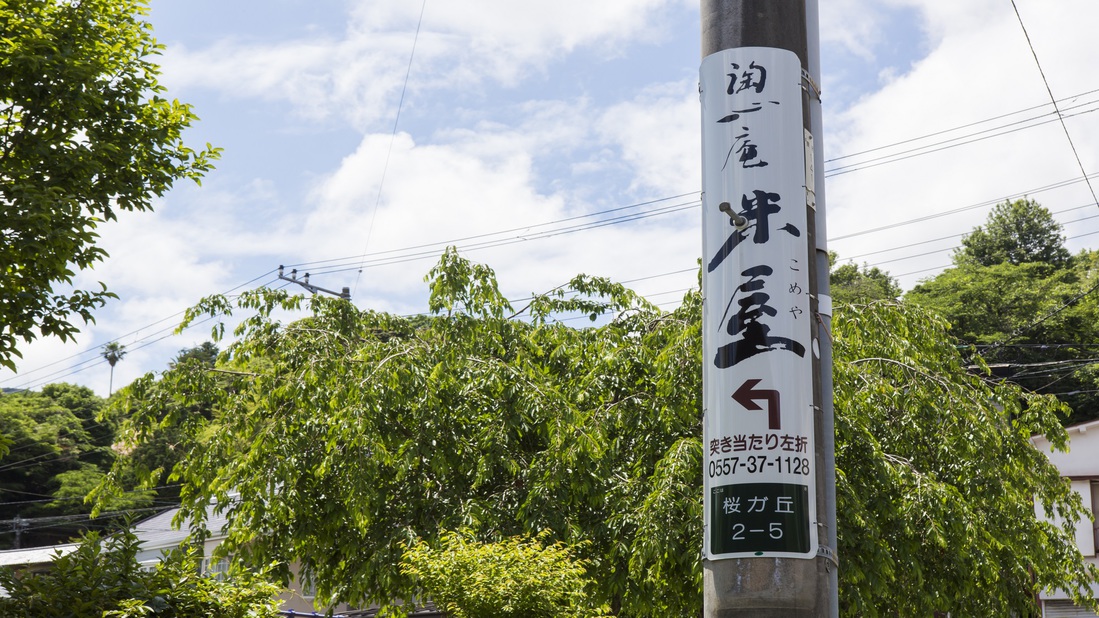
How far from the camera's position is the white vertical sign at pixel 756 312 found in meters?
4.89

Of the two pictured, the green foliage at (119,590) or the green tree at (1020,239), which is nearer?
the green foliage at (119,590)

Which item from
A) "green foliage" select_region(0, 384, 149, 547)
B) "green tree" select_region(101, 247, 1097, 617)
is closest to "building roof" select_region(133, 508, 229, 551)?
"green foliage" select_region(0, 384, 149, 547)

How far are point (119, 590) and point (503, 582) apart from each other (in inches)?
125

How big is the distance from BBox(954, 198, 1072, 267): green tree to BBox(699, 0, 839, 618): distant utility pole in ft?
175

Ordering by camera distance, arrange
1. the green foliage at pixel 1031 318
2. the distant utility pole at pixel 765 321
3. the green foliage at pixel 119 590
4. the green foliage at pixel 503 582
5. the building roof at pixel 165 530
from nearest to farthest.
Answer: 1. the distant utility pole at pixel 765 321
2. the green foliage at pixel 119 590
3. the green foliage at pixel 503 582
4. the building roof at pixel 165 530
5. the green foliage at pixel 1031 318

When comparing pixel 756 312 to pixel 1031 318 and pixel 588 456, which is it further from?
pixel 1031 318

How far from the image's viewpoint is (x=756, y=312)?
16.9 ft

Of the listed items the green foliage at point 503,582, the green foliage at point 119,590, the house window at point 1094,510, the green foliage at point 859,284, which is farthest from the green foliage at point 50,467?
the green foliage at point 119,590

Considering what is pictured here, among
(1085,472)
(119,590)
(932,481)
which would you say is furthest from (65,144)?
(1085,472)

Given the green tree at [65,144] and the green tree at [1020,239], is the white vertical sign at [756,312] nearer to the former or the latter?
the green tree at [65,144]

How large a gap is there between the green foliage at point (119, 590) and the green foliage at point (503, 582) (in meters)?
2.12

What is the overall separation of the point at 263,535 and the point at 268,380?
2011 millimetres

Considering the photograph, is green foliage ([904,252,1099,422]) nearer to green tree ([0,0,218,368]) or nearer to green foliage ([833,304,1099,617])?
green foliage ([833,304,1099,617])

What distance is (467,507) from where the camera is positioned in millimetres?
11797
